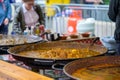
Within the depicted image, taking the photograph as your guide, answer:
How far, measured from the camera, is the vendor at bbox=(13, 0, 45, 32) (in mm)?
4617

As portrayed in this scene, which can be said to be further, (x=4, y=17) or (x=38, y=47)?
(x=4, y=17)

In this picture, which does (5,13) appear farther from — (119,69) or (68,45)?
(119,69)

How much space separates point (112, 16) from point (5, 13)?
2005 mm

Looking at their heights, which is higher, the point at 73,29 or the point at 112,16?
the point at 112,16

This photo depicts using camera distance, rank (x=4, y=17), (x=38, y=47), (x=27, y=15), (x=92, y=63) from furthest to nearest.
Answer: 1. (x=4, y=17)
2. (x=27, y=15)
3. (x=38, y=47)
4. (x=92, y=63)

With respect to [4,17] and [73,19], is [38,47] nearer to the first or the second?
[4,17]

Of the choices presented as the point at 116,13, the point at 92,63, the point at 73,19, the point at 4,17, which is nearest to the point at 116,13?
the point at 116,13

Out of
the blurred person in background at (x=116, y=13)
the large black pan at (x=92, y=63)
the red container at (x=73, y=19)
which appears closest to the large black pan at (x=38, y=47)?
the large black pan at (x=92, y=63)

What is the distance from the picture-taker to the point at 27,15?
468 cm

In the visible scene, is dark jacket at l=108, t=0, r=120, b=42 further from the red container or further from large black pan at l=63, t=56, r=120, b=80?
the red container

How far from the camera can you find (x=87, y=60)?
6.29 ft

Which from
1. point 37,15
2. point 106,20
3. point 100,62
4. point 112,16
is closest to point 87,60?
point 100,62

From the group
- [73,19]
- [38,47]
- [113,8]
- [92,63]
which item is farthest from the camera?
[73,19]

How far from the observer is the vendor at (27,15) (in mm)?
4617
